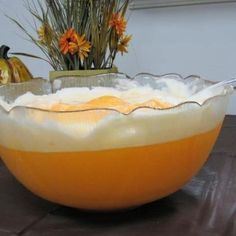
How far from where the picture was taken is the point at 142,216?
1.26ft

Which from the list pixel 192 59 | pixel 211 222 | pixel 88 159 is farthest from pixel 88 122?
pixel 192 59

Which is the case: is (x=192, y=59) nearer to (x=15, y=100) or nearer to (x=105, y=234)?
(x=15, y=100)

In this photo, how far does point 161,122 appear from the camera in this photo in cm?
34

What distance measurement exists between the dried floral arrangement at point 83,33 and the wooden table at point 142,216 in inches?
14.5

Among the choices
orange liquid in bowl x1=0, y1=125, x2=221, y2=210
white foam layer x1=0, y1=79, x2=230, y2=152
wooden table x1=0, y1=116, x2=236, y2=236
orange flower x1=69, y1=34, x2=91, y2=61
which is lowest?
wooden table x1=0, y1=116, x2=236, y2=236

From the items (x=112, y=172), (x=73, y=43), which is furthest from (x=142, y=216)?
(x=73, y=43)

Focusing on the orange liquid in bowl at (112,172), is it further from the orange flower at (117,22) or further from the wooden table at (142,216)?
the orange flower at (117,22)

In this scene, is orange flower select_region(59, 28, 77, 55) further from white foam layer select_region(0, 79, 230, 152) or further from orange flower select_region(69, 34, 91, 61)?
white foam layer select_region(0, 79, 230, 152)

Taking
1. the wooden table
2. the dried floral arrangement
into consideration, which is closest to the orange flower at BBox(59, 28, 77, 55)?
the dried floral arrangement

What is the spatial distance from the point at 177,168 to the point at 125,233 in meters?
0.08

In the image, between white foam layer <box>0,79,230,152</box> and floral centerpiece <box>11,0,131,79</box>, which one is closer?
white foam layer <box>0,79,230,152</box>

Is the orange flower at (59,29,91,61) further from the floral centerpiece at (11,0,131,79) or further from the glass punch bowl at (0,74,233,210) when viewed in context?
the glass punch bowl at (0,74,233,210)

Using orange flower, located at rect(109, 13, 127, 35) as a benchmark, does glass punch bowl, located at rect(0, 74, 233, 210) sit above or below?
below

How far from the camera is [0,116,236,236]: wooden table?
13.9 inches
